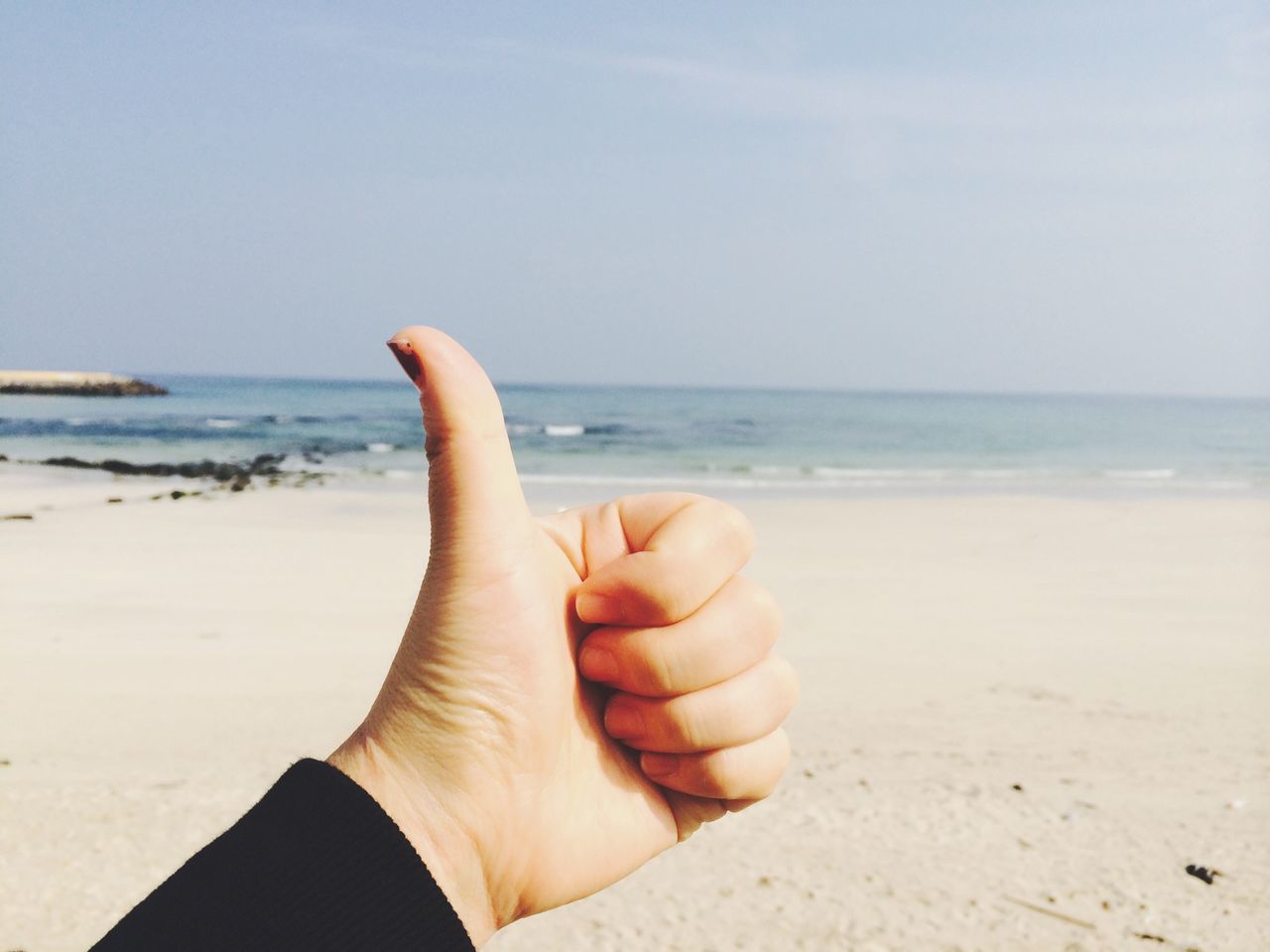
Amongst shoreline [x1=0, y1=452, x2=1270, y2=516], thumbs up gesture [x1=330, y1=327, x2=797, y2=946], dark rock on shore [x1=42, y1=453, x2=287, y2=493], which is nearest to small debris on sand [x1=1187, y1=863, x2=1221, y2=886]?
thumbs up gesture [x1=330, y1=327, x2=797, y2=946]

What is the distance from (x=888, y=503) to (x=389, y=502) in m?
7.23

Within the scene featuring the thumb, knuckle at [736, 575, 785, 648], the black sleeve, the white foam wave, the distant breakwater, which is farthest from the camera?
the distant breakwater

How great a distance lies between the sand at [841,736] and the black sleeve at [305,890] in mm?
1991

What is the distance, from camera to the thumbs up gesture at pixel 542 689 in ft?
5.11

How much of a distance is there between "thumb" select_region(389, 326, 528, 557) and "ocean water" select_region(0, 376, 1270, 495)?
1670cm

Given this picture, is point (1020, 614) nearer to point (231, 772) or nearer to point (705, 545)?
point (231, 772)

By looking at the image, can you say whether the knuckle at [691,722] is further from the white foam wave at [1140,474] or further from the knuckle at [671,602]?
the white foam wave at [1140,474]

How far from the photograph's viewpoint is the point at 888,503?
50.9 ft

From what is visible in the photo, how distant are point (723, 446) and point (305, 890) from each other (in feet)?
93.0

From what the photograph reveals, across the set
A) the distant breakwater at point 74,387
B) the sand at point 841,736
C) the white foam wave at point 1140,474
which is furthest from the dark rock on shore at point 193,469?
the distant breakwater at point 74,387

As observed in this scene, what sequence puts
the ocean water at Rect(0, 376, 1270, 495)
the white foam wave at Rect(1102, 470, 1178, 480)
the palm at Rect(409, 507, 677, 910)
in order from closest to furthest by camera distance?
the palm at Rect(409, 507, 677, 910) < the ocean water at Rect(0, 376, 1270, 495) < the white foam wave at Rect(1102, 470, 1178, 480)

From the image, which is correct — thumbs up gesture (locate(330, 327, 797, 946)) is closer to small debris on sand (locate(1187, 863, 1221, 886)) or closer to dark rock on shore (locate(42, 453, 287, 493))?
small debris on sand (locate(1187, 863, 1221, 886))

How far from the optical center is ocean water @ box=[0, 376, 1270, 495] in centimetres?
2066

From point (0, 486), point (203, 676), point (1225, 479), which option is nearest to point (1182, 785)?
point (203, 676)
